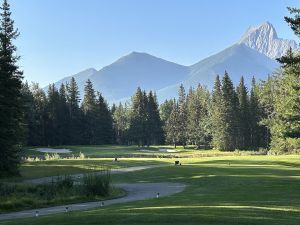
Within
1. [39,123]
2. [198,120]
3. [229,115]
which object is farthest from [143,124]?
[39,123]

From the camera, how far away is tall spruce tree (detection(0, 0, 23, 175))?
3794cm

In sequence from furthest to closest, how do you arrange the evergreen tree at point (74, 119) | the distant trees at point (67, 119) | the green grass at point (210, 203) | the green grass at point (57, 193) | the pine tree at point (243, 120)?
1. the evergreen tree at point (74, 119)
2. the pine tree at point (243, 120)
3. the distant trees at point (67, 119)
4. the green grass at point (57, 193)
5. the green grass at point (210, 203)

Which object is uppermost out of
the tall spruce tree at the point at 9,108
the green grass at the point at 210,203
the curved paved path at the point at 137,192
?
the tall spruce tree at the point at 9,108

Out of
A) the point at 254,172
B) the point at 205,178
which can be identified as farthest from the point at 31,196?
the point at 254,172

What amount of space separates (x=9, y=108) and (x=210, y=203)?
23.9 m

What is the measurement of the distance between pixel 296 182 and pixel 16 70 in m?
26.1

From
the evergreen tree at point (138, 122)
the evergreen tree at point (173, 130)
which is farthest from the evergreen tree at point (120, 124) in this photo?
the evergreen tree at point (173, 130)

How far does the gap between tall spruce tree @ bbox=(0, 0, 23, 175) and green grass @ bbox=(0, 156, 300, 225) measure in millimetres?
8844

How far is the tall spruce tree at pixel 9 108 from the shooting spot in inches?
1494

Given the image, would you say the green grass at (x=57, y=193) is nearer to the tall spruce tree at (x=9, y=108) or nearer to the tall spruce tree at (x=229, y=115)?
the tall spruce tree at (x=9, y=108)

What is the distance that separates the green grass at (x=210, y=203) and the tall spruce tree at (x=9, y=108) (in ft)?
29.0

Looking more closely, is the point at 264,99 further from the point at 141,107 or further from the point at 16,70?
the point at 16,70

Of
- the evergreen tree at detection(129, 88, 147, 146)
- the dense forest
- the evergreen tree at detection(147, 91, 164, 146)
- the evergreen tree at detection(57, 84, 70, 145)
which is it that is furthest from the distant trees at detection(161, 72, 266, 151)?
the evergreen tree at detection(57, 84, 70, 145)

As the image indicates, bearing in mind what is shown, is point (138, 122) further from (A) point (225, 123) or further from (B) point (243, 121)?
(B) point (243, 121)
